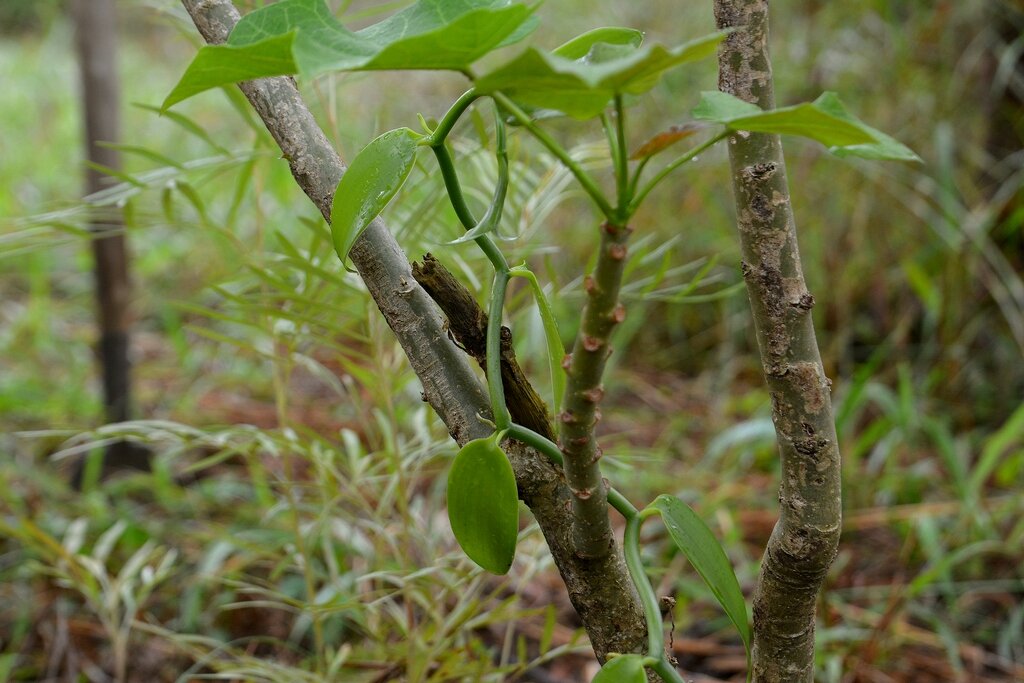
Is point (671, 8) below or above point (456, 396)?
above

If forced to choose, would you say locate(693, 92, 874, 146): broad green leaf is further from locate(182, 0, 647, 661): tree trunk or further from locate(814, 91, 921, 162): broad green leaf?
locate(182, 0, 647, 661): tree trunk

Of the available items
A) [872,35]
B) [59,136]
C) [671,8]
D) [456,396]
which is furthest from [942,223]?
[59,136]

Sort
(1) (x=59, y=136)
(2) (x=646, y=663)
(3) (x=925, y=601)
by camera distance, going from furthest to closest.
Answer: (1) (x=59, y=136), (3) (x=925, y=601), (2) (x=646, y=663)

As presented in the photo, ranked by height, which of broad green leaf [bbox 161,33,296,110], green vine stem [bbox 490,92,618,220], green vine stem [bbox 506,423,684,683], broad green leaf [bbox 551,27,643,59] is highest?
broad green leaf [bbox 551,27,643,59]

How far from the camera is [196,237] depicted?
7.66 feet

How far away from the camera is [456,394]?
0.39 m

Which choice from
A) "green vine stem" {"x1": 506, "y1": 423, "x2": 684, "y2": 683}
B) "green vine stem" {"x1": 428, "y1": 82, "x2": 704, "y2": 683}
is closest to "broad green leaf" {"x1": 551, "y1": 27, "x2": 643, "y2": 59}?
"green vine stem" {"x1": 428, "y1": 82, "x2": 704, "y2": 683}

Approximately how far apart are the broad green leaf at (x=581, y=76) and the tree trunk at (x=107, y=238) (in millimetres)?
1190

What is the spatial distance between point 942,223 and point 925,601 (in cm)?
73

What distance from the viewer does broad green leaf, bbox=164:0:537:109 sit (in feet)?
0.75

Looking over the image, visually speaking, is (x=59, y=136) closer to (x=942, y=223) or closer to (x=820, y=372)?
(x=942, y=223)

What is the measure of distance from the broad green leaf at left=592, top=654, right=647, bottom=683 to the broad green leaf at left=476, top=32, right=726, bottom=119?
184mm

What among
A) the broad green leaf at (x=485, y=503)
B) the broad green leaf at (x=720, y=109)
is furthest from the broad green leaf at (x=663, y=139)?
the broad green leaf at (x=485, y=503)

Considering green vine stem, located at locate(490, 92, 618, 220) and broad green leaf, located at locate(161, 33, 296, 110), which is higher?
broad green leaf, located at locate(161, 33, 296, 110)
